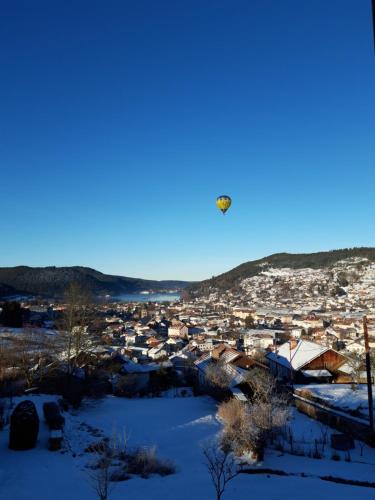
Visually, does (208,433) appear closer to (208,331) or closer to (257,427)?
(257,427)

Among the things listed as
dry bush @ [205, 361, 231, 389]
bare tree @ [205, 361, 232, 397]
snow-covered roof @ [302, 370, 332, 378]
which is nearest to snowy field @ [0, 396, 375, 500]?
bare tree @ [205, 361, 232, 397]

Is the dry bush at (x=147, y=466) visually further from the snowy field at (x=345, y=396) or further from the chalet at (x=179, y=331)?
the chalet at (x=179, y=331)

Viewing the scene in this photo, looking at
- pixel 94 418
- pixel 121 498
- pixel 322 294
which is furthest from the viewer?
pixel 322 294

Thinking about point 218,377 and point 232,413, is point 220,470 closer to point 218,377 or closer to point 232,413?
point 232,413

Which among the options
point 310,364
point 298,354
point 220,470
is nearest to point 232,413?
point 220,470

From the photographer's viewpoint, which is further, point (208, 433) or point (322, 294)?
point (322, 294)

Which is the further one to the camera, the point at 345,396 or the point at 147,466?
the point at 345,396

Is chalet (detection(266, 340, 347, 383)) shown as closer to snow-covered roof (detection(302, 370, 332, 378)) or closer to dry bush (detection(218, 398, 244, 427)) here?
snow-covered roof (detection(302, 370, 332, 378))

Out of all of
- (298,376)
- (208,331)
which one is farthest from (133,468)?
(208,331)
